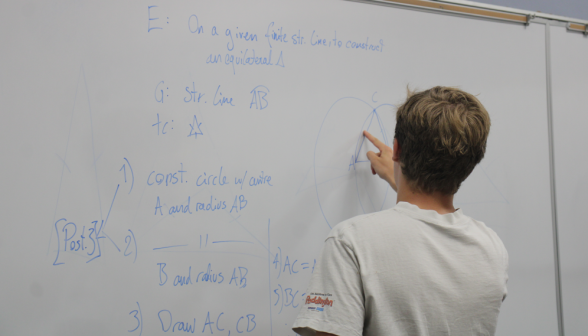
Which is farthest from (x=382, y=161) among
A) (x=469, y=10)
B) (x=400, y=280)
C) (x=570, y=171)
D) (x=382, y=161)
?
(x=570, y=171)

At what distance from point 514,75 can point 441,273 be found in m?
0.95

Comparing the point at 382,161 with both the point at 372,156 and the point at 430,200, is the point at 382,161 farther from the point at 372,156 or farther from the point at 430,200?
the point at 430,200

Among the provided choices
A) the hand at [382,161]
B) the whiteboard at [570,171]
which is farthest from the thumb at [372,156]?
the whiteboard at [570,171]

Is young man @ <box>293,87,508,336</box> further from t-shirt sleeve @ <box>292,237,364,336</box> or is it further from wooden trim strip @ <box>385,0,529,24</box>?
wooden trim strip @ <box>385,0,529,24</box>

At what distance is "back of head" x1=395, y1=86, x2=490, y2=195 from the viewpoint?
0.58 m

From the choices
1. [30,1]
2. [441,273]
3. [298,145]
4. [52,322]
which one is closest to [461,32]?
[298,145]

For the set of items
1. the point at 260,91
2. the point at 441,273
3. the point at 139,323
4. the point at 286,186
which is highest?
the point at 260,91

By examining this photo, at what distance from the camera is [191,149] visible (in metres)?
0.92

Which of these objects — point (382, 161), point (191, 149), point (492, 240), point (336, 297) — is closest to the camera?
point (336, 297)

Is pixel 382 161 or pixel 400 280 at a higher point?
pixel 382 161

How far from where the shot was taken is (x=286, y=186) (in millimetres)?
986

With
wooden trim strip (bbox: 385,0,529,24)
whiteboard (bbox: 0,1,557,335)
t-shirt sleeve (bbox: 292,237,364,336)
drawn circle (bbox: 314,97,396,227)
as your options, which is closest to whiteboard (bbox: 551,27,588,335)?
wooden trim strip (bbox: 385,0,529,24)

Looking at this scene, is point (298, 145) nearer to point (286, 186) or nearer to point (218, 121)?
point (286, 186)

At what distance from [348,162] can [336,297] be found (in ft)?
1.80
